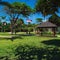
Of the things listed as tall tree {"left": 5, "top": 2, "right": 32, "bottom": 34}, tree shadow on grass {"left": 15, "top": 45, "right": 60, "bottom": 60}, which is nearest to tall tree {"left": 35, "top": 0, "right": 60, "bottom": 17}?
tree shadow on grass {"left": 15, "top": 45, "right": 60, "bottom": 60}

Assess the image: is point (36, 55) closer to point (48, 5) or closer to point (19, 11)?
point (48, 5)

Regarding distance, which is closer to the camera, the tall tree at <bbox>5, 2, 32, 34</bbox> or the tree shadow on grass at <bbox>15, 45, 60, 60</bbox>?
the tree shadow on grass at <bbox>15, 45, 60, 60</bbox>

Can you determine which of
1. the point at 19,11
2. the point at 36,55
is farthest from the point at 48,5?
the point at 19,11

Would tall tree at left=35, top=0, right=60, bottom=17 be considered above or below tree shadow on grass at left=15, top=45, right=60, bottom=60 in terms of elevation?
above

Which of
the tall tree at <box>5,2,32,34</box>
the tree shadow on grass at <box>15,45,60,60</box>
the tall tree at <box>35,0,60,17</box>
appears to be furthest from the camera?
the tall tree at <box>5,2,32,34</box>

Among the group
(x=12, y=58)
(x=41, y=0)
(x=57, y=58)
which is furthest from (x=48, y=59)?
(x=41, y=0)

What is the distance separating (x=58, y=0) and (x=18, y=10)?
39053 mm

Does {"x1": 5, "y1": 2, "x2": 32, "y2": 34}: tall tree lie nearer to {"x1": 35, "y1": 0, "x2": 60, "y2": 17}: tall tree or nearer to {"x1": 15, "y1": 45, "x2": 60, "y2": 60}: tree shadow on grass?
{"x1": 35, "y1": 0, "x2": 60, "y2": 17}: tall tree

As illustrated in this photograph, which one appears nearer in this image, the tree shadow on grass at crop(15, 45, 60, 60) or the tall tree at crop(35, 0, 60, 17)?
the tree shadow on grass at crop(15, 45, 60, 60)

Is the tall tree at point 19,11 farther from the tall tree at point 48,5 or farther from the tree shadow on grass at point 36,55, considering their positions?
the tree shadow on grass at point 36,55

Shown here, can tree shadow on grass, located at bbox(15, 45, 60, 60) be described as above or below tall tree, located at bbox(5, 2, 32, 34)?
below

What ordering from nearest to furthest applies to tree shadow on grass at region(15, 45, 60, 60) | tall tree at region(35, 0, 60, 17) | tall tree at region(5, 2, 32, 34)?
tree shadow on grass at region(15, 45, 60, 60) < tall tree at region(35, 0, 60, 17) < tall tree at region(5, 2, 32, 34)

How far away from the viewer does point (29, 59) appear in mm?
11828

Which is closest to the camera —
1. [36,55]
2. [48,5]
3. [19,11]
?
[36,55]
